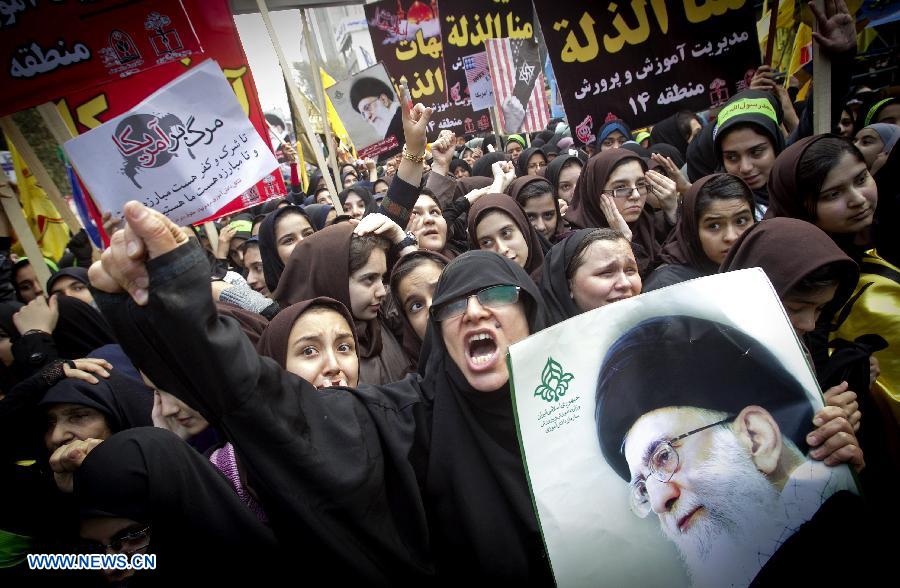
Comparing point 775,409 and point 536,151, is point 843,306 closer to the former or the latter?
point 775,409

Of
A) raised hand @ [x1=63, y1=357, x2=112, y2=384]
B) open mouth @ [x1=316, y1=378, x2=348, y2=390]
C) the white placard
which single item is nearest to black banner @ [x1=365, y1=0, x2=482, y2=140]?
the white placard

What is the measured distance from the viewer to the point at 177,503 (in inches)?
47.6

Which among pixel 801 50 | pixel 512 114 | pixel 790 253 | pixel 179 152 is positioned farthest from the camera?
pixel 512 114

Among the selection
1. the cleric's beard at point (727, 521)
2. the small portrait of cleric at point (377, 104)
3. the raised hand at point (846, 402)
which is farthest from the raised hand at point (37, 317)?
the raised hand at point (846, 402)

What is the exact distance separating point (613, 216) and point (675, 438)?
2.42m

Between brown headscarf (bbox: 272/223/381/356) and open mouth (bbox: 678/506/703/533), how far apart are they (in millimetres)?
1675

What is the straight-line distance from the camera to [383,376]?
2281 mm

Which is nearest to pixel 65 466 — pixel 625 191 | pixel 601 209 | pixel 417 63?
pixel 601 209

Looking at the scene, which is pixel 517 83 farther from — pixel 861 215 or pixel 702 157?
pixel 861 215

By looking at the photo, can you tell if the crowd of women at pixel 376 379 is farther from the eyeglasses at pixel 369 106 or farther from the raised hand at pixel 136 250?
the eyeglasses at pixel 369 106

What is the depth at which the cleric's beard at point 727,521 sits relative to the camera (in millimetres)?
967

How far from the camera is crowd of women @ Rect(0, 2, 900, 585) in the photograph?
103cm

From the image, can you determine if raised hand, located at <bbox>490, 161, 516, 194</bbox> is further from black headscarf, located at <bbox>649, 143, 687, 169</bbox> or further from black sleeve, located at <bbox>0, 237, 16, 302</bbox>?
black sleeve, located at <bbox>0, 237, 16, 302</bbox>

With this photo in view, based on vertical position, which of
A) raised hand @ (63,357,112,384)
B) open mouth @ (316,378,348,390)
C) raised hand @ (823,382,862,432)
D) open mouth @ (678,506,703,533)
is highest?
raised hand @ (63,357,112,384)
